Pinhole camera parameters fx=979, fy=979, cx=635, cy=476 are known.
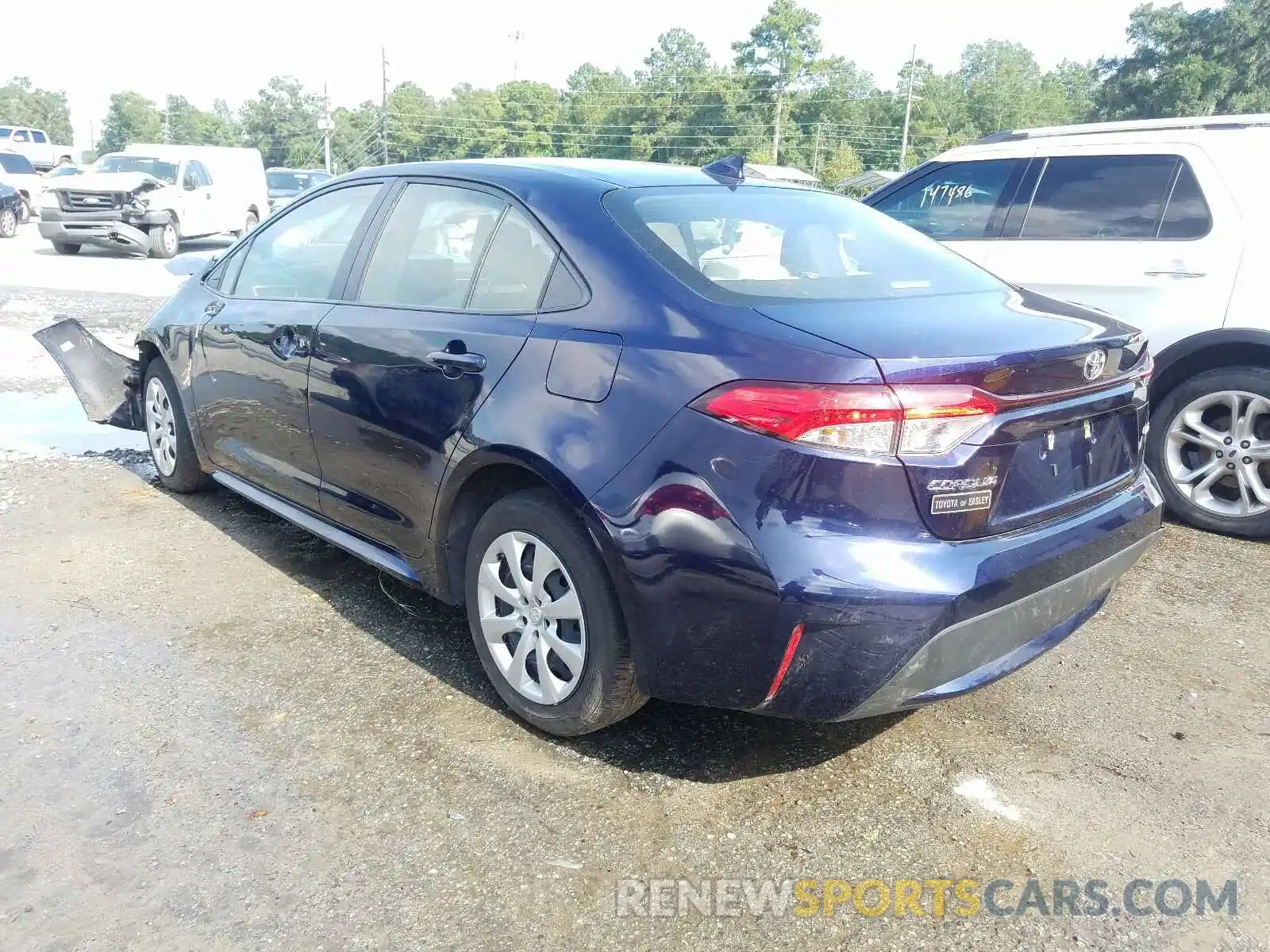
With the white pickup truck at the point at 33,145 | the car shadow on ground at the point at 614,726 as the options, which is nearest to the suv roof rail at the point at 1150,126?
the car shadow on ground at the point at 614,726

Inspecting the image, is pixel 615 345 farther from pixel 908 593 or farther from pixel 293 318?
pixel 293 318

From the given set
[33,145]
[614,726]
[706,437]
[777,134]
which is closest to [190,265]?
[614,726]

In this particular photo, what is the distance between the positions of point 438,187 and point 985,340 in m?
1.97

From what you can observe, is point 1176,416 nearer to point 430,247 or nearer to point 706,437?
point 706,437

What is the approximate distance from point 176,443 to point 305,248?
1.54m

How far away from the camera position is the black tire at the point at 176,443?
4.92m

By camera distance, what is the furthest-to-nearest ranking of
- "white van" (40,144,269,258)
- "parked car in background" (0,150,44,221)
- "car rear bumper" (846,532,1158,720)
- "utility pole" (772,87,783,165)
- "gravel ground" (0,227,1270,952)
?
"utility pole" (772,87,783,165) < "parked car in background" (0,150,44,221) < "white van" (40,144,269,258) < "car rear bumper" (846,532,1158,720) < "gravel ground" (0,227,1270,952)

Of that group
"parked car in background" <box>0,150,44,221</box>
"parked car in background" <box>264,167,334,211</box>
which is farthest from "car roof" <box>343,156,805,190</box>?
"parked car in background" <box>264,167,334,211</box>

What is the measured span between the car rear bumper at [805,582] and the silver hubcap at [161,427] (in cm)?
343

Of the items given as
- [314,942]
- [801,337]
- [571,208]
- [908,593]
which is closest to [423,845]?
[314,942]

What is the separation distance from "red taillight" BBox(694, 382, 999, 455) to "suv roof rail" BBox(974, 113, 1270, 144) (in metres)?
3.41

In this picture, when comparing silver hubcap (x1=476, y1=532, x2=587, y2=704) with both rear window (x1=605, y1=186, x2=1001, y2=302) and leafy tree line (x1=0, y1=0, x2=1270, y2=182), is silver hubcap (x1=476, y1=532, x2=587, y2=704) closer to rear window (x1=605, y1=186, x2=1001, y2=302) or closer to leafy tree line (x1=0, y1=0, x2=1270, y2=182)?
rear window (x1=605, y1=186, x2=1001, y2=302)

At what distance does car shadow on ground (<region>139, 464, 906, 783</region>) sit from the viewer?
2.89m

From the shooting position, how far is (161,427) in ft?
17.0
